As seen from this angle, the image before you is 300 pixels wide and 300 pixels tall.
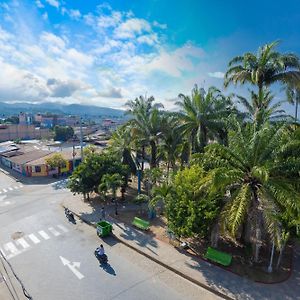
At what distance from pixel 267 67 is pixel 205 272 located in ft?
64.1

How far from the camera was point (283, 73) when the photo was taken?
2528cm

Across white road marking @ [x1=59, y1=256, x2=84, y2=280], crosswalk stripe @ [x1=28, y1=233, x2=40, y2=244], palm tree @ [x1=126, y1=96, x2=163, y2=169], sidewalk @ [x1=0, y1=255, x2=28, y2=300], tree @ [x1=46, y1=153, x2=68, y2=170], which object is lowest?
crosswalk stripe @ [x1=28, y1=233, x2=40, y2=244]

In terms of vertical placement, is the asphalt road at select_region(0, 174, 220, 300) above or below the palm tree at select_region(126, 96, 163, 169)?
below

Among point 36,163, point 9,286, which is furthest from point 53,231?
point 36,163

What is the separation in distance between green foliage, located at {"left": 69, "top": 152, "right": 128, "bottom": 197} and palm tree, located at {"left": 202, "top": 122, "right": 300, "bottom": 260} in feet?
45.8

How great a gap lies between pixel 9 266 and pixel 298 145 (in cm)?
2051

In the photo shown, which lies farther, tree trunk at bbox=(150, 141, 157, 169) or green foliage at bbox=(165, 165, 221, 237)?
tree trunk at bbox=(150, 141, 157, 169)

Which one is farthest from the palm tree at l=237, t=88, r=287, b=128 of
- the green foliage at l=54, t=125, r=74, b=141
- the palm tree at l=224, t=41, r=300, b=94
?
the green foliage at l=54, t=125, r=74, b=141

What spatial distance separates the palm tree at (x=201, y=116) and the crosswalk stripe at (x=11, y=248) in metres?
17.2

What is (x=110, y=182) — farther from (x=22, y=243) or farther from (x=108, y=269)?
(x=108, y=269)

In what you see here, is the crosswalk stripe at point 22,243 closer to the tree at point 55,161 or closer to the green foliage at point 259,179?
the green foliage at point 259,179

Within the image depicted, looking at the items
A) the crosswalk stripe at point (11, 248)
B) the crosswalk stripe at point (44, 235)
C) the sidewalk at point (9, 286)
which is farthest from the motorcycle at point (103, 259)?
the crosswalk stripe at point (11, 248)

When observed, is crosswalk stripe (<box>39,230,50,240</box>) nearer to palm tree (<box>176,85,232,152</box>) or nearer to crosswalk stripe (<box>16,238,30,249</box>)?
crosswalk stripe (<box>16,238,30,249</box>)

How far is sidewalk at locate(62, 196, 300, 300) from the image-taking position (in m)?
14.7
